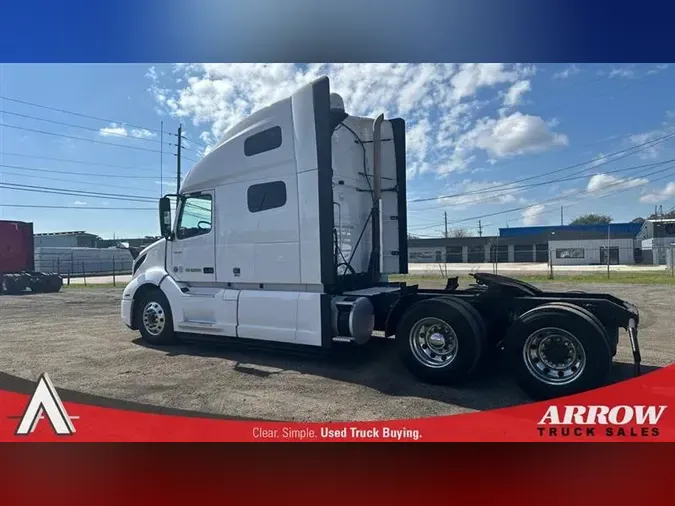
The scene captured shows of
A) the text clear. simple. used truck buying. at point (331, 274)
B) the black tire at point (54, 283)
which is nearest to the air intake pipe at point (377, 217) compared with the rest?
the text clear. simple. used truck buying. at point (331, 274)

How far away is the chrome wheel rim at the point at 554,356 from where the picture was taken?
9.14 ft

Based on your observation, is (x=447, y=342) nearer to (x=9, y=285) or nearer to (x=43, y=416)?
(x=43, y=416)

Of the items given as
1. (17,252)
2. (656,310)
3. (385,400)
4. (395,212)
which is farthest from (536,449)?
(17,252)

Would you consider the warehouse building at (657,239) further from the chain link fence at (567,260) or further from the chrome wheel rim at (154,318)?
the chrome wheel rim at (154,318)

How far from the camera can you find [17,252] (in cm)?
347

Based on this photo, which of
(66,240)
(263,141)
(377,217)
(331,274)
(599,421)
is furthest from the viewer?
(377,217)

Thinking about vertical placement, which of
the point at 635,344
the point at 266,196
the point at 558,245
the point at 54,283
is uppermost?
the point at 266,196

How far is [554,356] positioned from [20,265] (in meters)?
4.73

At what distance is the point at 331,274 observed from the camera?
11.6 ft

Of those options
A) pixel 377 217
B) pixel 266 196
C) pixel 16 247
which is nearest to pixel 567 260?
pixel 377 217

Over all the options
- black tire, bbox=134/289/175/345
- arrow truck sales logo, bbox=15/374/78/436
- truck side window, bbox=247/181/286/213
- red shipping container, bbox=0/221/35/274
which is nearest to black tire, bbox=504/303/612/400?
truck side window, bbox=247/181/286/213

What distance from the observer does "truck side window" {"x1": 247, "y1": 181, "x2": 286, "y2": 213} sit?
3664 mm

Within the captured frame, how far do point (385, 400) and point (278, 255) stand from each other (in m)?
1.63

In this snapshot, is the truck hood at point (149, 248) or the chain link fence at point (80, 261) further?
the truck hood at point (149, 248)
